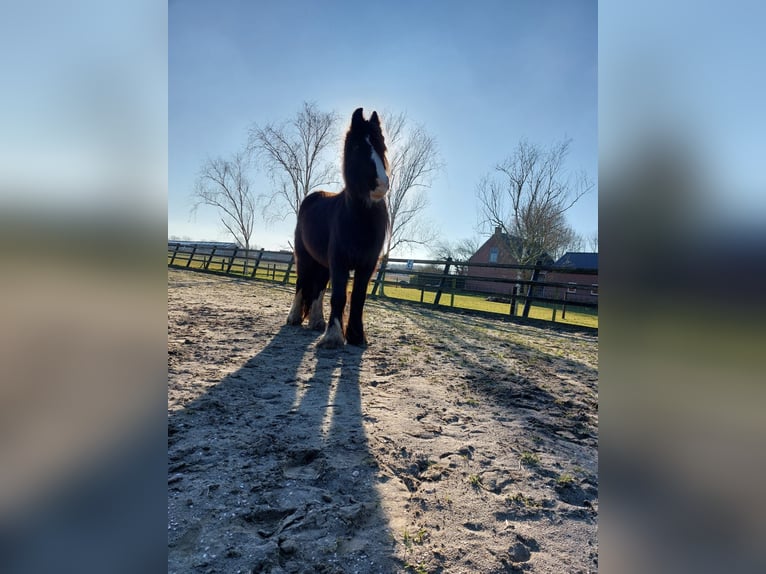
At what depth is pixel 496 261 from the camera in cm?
2581

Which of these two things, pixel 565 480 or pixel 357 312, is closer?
pixel 565 480

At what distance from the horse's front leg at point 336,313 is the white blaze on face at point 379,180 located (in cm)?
87

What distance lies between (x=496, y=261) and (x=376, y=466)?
84.5ft

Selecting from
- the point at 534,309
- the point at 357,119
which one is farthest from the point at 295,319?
the point at 534,309

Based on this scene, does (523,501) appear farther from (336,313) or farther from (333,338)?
(336,313)

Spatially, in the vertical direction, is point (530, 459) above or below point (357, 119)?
below

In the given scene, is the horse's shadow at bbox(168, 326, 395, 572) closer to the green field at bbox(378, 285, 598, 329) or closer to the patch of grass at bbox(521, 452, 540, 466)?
the patch of grass at bbox(521, 452, 540, 466)

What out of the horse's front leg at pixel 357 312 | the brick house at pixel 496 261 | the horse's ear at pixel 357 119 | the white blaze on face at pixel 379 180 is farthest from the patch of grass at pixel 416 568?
the brick house at pixel 496 261

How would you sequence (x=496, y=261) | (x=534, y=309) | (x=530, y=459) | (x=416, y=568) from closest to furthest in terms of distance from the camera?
1. (x=416, y=568)
2. (x=530, y=459)
3. (x=534, y=309)
4. (x=496, y=261)

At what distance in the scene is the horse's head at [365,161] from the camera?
3.31 metres
